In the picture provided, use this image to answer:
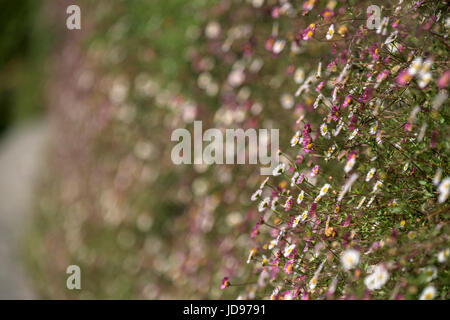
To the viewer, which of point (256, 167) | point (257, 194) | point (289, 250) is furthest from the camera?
point (256, 167)

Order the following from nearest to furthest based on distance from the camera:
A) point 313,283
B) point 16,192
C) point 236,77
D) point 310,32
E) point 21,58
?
1. point 313,283
2. point 310,32
3. point 236,77
4. point 16,192
5. point 21,58

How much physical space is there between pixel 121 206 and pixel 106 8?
2809 millimetres

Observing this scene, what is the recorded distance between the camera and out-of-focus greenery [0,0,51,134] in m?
10.2

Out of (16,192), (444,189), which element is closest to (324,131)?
(444,189)

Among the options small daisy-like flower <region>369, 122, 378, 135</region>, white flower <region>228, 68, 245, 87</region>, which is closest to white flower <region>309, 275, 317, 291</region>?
small daisy-like flower <region>369, 122, 378, 135</region>

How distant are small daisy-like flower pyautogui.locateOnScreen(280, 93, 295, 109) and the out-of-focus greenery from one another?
7.95m

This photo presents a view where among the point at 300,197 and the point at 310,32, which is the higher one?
the point at 310,32

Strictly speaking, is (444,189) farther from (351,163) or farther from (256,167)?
(256,167)

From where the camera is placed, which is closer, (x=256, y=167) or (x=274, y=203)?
(x=274, y=203)

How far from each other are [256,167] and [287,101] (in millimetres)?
441

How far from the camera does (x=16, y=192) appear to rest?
8.00 m

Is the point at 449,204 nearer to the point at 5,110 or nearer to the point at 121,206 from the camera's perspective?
the point at 121,206

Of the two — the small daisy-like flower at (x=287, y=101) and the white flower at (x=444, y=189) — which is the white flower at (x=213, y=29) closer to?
the small daisy-like flower at (x=287, y=101)
